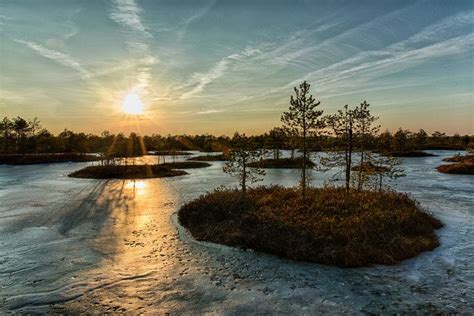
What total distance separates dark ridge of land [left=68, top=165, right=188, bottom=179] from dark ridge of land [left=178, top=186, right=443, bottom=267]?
98.4 ft

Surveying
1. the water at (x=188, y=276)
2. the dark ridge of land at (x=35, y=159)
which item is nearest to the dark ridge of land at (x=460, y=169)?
the water at (x=188, y=276)

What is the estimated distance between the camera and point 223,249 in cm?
1482

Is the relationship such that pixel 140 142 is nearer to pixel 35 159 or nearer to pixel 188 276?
pixel 35 159

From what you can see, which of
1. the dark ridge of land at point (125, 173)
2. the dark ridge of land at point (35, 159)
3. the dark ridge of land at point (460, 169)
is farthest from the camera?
the dark ridge of land at point (35, 159)

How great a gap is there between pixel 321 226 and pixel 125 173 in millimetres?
41905

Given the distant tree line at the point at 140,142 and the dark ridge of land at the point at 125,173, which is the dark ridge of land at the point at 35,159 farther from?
the dark ridge of land at the point at 125,173

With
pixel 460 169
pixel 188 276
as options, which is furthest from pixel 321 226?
pixel 460 169

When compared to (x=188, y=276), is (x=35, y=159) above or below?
above

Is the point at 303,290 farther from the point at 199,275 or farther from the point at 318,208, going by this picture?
the point at 318,208

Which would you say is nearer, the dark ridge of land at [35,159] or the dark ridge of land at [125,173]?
the dark ridge of land at [125,173]

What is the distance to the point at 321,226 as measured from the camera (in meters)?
15.3

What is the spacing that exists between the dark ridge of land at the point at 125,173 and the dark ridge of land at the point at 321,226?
3001cm

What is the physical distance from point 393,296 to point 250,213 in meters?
9.28

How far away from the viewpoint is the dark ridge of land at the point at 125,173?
49.5 m
